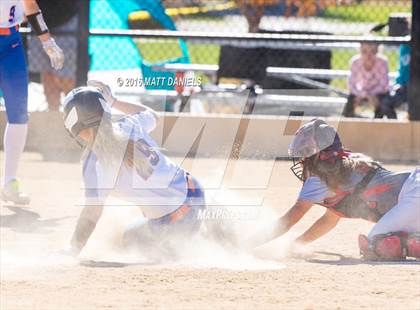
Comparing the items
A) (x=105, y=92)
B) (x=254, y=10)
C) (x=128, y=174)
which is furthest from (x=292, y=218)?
(x=254, y=10)

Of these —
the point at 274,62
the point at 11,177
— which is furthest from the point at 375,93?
the point at 11,177

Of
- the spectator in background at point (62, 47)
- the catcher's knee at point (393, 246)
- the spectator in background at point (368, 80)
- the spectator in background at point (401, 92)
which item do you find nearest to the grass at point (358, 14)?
the spectator in background at point (401, 92)

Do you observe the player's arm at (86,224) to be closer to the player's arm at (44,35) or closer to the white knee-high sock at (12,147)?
the white knee-high sock at (12,147)

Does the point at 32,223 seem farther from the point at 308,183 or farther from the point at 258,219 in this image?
the point at 308,183

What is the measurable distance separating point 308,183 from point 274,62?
24.1 ft

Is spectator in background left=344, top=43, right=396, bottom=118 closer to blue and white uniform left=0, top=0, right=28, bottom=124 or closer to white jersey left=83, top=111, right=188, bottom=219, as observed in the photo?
blue and white uniform left=0, top=0, right=28, bottom=124

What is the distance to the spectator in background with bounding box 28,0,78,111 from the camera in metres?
11.8

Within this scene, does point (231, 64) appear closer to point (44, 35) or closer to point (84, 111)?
point (44, 35)

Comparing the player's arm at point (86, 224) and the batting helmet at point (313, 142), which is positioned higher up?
the batting helmet at point (313, 142)

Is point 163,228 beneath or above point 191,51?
above

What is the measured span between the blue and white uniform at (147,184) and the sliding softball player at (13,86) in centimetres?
209

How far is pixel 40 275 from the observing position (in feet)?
19.8

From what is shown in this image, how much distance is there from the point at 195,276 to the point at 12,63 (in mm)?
3368

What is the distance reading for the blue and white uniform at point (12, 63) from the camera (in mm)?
8469
